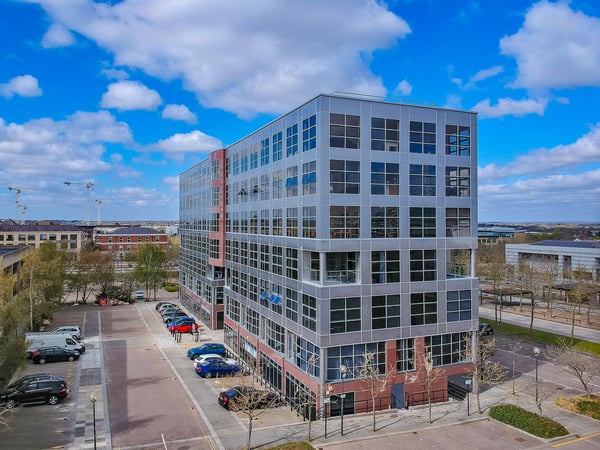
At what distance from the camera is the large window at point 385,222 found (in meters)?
31.3

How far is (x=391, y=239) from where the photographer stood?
31562mm

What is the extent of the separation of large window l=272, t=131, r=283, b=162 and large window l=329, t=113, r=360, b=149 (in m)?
6.61

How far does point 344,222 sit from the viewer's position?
30562 millimetres

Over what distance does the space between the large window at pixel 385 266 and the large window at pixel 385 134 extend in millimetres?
6887

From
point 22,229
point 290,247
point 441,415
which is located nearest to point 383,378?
point 441,415

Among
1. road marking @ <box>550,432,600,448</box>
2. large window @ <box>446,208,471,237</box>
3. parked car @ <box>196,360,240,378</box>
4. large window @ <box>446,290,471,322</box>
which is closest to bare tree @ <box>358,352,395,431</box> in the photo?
large window @ <box>446,290,471,322</box>

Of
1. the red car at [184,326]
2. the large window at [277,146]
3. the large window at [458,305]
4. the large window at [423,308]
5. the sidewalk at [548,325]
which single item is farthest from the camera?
the sidewalk at [548,325]

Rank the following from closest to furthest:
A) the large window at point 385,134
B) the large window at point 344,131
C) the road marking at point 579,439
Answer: the road marking at point 579,439
the large window at point 344,131
the large window at point 385,134

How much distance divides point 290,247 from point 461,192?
12.8 m

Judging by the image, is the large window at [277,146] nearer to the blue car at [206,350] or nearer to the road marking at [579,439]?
the blue car at [206,350]

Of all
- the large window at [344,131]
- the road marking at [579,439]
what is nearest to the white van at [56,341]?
the large window at [344,131]

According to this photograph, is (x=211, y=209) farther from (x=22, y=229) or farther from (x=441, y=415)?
(x=22, y=229)

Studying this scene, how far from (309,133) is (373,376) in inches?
628

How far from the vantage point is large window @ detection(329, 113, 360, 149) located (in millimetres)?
30250
